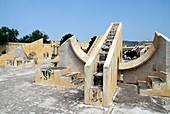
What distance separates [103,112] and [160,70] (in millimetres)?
4726

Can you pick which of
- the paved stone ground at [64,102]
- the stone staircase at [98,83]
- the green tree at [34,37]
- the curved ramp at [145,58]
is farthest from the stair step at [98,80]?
the green tree at [34,37]

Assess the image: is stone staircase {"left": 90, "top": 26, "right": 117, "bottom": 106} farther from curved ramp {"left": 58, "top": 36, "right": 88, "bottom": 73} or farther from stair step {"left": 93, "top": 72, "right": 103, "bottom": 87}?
curved ramp {"left": 58, "top": 36, "right": 88, "bottom": 73}

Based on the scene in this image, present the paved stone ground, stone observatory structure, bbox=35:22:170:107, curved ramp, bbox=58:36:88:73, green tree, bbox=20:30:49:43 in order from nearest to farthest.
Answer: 1. the paved stone ground
2. stone observatory structure, bbox=35:22:170:107
3. curved ramp, bbox=58:36:88:73
4. green tree, bbox=20:30:49:43

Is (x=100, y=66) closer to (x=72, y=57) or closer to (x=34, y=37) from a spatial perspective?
(x=72, y=57)

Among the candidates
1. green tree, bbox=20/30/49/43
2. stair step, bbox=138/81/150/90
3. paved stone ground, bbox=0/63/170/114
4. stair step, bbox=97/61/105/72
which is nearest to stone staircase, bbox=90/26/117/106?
stair step, bbox=97/61/105/72

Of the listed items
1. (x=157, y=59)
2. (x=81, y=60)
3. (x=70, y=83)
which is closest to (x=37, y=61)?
(x=81, y=60)

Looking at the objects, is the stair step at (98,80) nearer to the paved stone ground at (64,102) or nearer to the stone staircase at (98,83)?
the stone staircase at (98,83)

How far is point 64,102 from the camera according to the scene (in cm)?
648

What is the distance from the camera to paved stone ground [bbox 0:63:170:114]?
18.6 ft

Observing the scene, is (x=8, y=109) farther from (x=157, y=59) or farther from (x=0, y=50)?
(x=0, y=50)

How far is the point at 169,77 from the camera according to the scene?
7.64 metres

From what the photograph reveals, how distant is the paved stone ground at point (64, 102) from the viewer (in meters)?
5.67

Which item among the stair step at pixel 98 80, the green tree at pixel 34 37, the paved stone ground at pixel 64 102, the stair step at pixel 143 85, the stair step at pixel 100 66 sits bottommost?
the paved stone ground at pixel 64 102

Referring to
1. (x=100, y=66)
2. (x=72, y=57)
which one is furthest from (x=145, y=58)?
(x=72, y=57)
